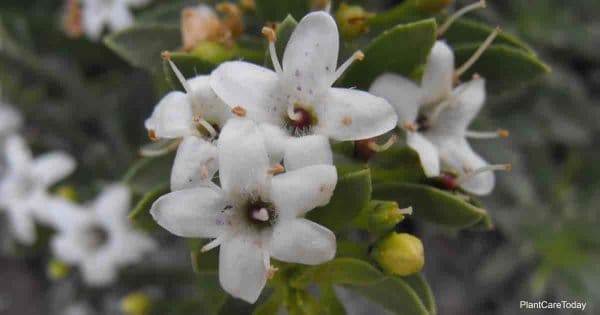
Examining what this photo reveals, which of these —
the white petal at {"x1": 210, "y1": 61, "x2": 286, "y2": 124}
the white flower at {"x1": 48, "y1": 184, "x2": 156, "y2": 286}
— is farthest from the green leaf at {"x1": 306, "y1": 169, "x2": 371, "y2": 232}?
the white flower at {"x1": 48, "y1": 184, "x2": 156, "y2": 286}

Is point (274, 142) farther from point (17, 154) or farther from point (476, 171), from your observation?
point (17, 154)

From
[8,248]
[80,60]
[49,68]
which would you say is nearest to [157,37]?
[49,68]

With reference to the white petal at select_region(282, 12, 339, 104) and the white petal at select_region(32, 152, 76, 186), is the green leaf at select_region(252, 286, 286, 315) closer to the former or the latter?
the white petal at select_region(282, 12, 339, 104)

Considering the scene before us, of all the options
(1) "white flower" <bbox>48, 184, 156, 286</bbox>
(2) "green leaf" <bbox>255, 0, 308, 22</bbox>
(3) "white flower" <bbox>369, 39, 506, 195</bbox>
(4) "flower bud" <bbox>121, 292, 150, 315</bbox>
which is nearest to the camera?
(3) "white flower" <bbox>369, 39, 506, 195</bbox>

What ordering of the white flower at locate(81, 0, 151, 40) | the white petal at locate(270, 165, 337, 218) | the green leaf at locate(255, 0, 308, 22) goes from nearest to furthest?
1. the white petal at locate(270, 165, 337, 218)
2. the green leaf at locate(255, 0, 308, 22)
3. the white flower at locate(81, 0, 151, 40)

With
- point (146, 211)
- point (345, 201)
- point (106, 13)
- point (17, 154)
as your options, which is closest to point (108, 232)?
point (17, 154)

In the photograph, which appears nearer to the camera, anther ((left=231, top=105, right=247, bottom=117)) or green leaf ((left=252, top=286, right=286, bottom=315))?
anther ((left=231, top=105, right=247, bottom=117))

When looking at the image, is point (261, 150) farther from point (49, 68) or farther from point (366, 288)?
point (49, 68)
